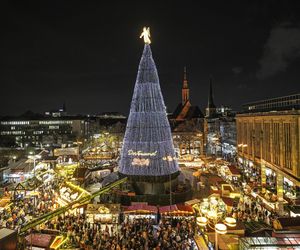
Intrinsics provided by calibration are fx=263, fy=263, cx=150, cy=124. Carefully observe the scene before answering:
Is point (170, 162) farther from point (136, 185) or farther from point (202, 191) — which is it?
point (202, 191)

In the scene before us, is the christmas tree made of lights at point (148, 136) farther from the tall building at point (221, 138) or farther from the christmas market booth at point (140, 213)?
the tall building at point (221, 138)

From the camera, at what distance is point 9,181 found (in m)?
31.1

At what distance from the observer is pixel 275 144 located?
3769 centimetres

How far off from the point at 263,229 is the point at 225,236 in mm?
2214

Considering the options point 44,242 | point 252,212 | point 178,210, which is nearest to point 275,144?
point 252,212

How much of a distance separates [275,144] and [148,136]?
22.4 metres

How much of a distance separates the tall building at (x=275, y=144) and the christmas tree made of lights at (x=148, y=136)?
1046cm

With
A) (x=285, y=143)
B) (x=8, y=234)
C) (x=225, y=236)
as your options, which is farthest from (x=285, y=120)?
(x=8, y=234)

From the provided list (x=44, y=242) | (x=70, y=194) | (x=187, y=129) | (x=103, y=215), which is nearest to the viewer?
(x=44, y=242)

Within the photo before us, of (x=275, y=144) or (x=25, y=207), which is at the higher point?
(x=275, y=144)

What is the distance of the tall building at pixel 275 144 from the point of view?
99.4 ft

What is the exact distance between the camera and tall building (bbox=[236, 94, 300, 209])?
1192 inches

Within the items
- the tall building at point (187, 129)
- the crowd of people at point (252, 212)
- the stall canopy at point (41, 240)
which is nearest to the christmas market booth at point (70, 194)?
the stall canopy at point (41, 240)

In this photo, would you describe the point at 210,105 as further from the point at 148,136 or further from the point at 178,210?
the point at 178,210
